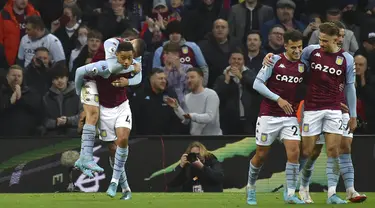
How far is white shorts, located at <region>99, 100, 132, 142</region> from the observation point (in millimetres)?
16984

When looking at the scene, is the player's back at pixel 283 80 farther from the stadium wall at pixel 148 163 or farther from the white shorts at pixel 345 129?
the stadium wall at pixel 148 163

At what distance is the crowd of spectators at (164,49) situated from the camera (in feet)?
68.9

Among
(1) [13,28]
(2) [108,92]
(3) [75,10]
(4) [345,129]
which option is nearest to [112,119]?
(2) [108,92]

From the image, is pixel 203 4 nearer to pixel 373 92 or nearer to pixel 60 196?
pixel 373 92

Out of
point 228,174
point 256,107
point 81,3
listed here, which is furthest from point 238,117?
point 81,3

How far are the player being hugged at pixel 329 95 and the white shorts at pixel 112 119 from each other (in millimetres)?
2480

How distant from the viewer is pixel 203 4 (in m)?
23.7

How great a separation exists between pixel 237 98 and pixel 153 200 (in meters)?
5.14

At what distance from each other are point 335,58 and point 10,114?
7.56 metres

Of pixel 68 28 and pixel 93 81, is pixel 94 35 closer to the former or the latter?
pixel 68 28

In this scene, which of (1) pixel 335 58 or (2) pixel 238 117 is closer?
(1) pixel 335 58

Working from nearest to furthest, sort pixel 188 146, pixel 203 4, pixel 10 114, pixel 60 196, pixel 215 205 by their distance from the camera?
pixel 215 205 < pixel 60 196 < pixel 188 146 < pixel 10 114 < pixel 203 4

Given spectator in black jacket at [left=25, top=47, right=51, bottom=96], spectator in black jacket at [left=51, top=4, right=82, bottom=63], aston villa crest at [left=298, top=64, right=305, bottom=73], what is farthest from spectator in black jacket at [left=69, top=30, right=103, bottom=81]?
aston villa crest at [left=298, top=64, right=305, bottom=73]

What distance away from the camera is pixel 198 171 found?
19.3 m
